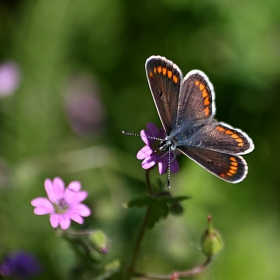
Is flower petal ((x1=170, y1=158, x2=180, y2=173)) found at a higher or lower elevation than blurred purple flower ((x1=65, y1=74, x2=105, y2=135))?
higher

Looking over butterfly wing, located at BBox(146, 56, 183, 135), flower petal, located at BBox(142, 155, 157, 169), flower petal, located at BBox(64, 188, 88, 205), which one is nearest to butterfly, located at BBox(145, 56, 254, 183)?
butterfly wing, located at BBox(146, 56, 183, 135)

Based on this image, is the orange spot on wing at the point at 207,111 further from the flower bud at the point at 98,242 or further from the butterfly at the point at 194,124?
the flower bud at the point at 98,242

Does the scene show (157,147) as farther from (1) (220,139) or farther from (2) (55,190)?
(2) (55,190)

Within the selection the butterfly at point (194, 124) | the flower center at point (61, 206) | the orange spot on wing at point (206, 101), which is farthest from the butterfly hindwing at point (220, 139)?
the flower center at point (61, 206)

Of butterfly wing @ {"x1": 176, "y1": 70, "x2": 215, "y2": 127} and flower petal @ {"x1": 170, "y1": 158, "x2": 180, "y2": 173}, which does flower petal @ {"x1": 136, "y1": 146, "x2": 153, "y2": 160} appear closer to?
flower petal @ {"x1": 170, "y1": 158, "x2": 180, "y2": 173}

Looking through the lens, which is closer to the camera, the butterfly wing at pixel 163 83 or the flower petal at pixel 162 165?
the flower petal at pixel 162 165

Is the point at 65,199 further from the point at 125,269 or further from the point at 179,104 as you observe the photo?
the point at 179,104

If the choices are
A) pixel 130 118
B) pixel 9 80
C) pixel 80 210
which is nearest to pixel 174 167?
pixel 80 210
